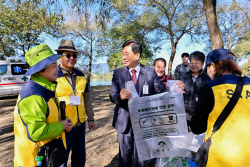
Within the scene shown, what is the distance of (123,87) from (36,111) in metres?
1.20

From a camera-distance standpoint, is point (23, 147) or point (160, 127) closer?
point (23, 147)

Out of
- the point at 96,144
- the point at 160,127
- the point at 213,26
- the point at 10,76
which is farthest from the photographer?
the point at 10,76

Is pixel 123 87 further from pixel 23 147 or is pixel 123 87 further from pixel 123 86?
pixel 23 147


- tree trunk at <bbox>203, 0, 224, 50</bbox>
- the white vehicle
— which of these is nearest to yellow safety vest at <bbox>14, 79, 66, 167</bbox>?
tree trunk at <bbox>203, 0, 224, 50</bbox>

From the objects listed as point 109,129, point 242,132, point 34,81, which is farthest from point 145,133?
point 109,129

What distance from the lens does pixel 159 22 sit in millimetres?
13758

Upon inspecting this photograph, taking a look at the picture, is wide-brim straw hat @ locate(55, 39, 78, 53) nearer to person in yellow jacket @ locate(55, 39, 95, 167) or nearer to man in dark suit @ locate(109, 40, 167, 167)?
person in yellow jacket @ locate(55, 39, 95, 167)

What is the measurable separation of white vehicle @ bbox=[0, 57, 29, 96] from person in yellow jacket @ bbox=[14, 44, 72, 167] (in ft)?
30.6

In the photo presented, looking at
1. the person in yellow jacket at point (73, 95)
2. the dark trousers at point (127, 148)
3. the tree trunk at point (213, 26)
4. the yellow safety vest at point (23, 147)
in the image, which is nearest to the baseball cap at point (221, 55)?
the dark trousers at point (127, 148)

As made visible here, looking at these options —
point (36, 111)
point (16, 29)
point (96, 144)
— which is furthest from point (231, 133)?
point (16, 29)

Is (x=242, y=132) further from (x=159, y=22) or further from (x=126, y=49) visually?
(x=159, y=22)

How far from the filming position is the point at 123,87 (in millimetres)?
2287

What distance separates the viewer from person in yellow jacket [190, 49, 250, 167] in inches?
49.6

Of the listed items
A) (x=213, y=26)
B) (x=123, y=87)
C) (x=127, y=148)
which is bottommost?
(x=127, y=148)
